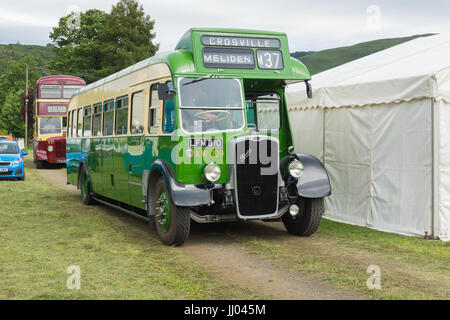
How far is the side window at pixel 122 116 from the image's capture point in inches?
448

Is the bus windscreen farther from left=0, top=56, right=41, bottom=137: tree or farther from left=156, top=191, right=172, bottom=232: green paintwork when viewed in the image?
left=0, top=56, right=41, bottom=137: tree

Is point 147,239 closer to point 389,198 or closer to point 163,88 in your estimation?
point 163,88

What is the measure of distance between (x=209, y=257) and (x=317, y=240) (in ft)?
7.31

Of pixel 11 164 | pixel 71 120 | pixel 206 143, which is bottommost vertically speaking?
pixel 11 164

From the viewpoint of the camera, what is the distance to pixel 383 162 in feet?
35.3

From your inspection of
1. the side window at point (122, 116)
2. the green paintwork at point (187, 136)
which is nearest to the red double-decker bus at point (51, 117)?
the green paintwork at point (187, 136)

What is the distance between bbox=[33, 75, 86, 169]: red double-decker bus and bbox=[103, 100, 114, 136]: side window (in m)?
17.6

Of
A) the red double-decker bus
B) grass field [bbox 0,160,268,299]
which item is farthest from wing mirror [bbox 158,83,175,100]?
the red double-decker bus

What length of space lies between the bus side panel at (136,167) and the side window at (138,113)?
0.16m

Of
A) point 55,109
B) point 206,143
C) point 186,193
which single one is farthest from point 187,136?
point 55,109

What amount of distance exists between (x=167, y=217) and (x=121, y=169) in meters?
3.02

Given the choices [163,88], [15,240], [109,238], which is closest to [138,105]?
[163,88]

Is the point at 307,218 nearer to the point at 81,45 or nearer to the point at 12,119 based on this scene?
the point at 81,45

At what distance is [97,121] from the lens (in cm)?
1383
